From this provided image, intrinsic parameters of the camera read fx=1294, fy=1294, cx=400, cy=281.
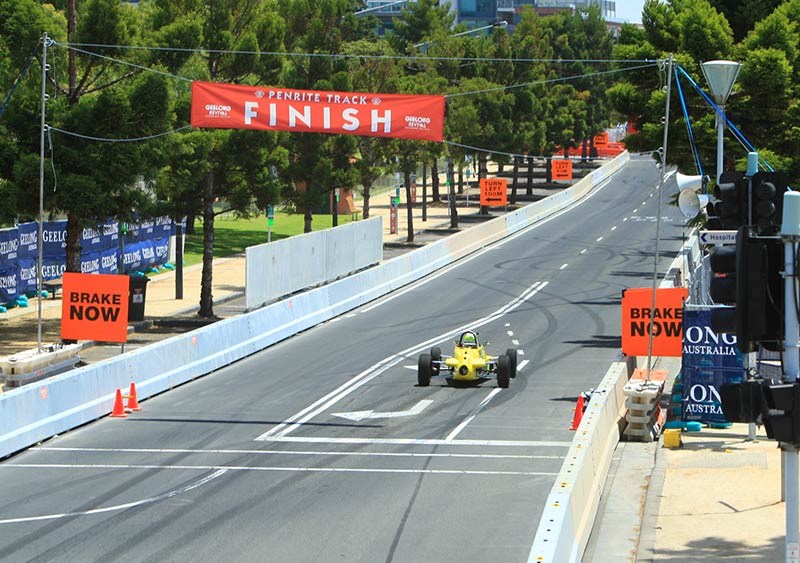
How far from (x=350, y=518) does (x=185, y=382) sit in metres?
12.6

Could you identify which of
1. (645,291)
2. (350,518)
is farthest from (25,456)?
(645,291)

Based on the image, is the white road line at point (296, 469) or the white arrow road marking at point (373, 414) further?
the white arrow road marking at point (373, 414)

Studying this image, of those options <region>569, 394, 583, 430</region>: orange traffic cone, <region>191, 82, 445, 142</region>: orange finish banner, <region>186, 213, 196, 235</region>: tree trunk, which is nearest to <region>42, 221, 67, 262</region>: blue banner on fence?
<region>186, 213, 196, 235</region>: tree trunk

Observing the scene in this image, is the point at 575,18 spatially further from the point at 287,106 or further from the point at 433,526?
the point at 433,526

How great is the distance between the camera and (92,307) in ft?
97.1

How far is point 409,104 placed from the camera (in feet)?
109

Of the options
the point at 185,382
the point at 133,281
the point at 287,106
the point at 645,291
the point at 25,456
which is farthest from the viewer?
the point at 133,281

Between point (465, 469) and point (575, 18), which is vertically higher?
point (575, 18)

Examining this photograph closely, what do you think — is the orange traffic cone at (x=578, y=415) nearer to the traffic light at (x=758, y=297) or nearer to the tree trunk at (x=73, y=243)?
the traffic light at (x=758, y=297)

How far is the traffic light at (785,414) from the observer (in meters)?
10.1

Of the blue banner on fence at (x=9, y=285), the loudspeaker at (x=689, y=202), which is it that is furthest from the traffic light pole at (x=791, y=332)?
the blue banner on fence at (x=9, y=285)

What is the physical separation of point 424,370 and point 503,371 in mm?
1692

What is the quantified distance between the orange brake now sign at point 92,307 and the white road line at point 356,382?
5.50 meters

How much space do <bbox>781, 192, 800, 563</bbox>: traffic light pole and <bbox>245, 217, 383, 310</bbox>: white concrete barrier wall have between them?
29.2m
